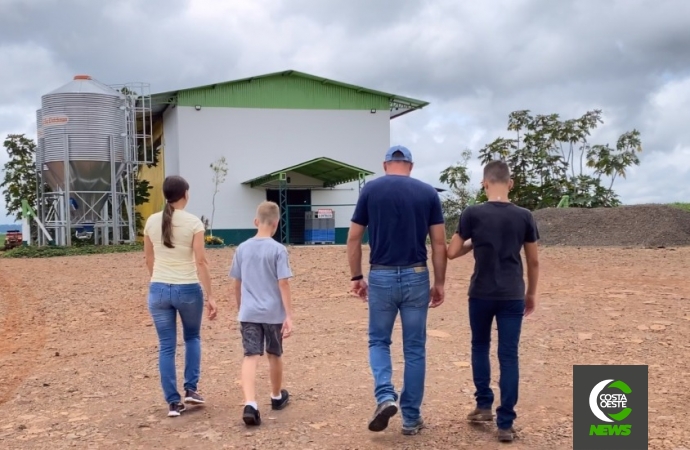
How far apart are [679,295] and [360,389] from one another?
6.73m

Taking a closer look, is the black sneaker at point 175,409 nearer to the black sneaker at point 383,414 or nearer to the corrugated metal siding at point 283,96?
the black sneaker at point 383,414

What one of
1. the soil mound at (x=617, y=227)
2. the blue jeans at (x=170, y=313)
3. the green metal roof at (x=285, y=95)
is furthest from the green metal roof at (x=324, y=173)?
the blue jeans at (x=170, y=313)

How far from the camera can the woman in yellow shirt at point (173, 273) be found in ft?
16.8

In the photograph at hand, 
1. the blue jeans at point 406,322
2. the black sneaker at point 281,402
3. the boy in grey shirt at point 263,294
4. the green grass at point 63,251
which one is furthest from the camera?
the green grass at point 63,251

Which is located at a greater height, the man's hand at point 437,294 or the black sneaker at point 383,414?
the man's hand at point 437,294

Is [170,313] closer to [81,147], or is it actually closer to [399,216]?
[399,216]

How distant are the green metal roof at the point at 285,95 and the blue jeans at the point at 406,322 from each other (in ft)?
84.2

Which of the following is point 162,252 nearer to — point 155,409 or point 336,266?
point 155,409

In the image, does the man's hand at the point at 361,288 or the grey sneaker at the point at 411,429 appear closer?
the grey sneaker at the point at 411,429

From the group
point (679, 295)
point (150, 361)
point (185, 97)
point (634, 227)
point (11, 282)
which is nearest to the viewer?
point (150, 361)

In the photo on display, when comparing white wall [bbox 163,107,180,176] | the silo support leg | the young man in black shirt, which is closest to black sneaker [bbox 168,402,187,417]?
the young man in black shirt

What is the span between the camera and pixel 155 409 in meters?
5.47

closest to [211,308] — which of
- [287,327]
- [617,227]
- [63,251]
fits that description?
[287,327]

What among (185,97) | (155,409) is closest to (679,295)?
(155,409)
